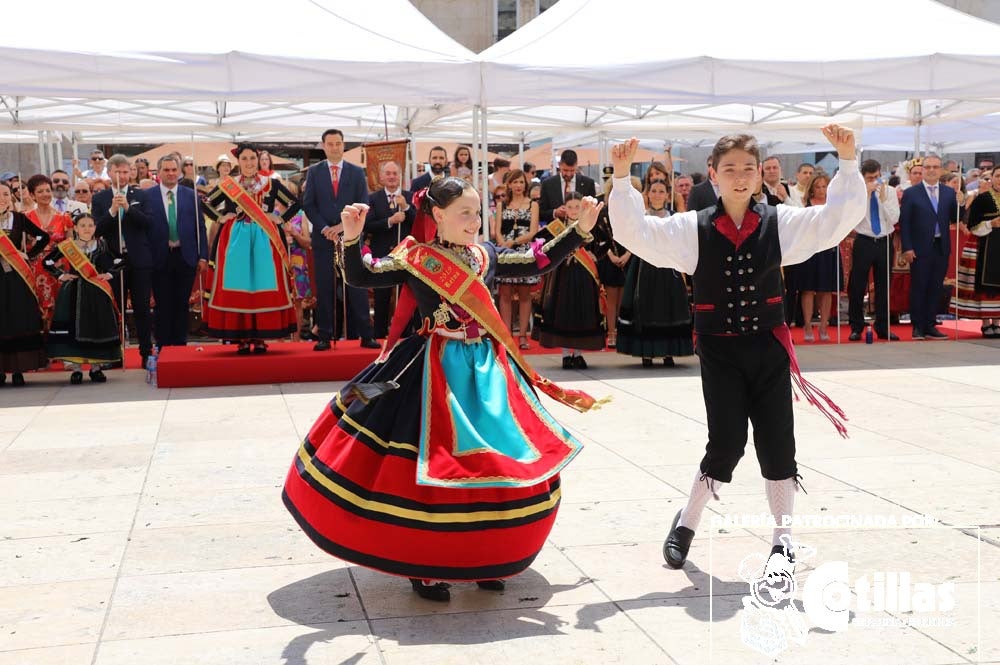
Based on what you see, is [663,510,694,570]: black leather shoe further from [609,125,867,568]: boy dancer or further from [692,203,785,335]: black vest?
[692,203,785,335]: black vest

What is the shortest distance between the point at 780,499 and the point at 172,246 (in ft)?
23.9

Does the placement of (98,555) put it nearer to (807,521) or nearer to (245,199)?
(807,521)

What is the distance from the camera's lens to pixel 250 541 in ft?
16.1

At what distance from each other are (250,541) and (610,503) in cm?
159

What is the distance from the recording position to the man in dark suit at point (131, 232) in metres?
9.95

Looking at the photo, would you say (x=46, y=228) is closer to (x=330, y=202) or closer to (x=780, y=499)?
(x=330, y=202)

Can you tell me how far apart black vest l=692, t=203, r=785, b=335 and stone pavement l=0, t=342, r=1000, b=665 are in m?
0.86

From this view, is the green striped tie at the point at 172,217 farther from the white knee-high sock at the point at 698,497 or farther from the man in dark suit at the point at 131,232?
the white knee-high sock at the point at 698,497

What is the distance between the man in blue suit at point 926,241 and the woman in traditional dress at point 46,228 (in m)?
7.63

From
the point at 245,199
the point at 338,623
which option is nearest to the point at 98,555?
the point at 338,623

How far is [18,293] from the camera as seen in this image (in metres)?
9.35

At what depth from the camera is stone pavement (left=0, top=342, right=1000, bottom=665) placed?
3713mm

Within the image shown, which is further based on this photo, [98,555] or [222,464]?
[222,464]

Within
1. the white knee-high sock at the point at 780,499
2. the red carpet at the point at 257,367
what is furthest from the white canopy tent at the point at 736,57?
the white knee-high sock at the point at 780,499
